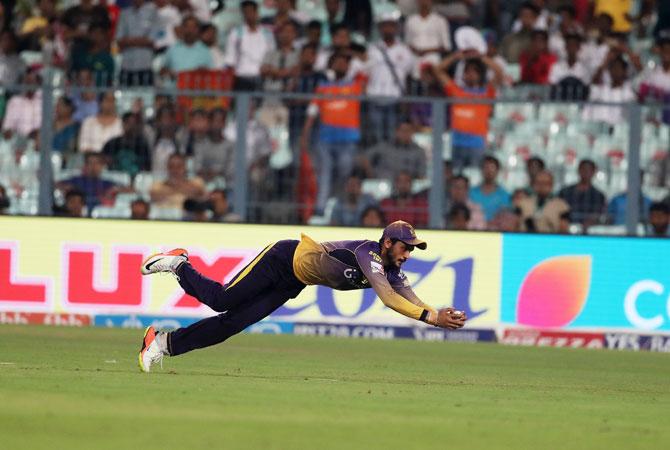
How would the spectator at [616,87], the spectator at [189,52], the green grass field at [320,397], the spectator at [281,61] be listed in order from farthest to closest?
1. the spectator at [189,52]
2. the spectator at [281,61]
3. the spectator at [616,87]
4. the green grass field at [320,397]

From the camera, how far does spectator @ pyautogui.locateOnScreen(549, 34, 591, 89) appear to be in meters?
22.3

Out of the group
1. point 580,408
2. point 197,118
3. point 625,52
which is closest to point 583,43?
point 625,52

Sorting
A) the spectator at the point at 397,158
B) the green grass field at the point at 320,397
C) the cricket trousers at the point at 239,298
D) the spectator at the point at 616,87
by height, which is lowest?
the green grass field at the point at 320,397

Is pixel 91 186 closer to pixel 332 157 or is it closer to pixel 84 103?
pixel 84 103

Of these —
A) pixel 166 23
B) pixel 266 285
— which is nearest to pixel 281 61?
pixel 166 23

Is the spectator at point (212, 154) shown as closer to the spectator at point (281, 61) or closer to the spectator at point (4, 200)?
the spectator at point (281, 61)

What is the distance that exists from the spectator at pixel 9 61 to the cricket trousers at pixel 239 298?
10623mm

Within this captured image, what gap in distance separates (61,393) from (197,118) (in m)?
9.39

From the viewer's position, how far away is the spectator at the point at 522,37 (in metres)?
22.8

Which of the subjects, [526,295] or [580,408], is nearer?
[580,408]

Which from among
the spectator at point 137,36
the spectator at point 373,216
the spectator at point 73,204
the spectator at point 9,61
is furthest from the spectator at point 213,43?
the spectator at point 373,216

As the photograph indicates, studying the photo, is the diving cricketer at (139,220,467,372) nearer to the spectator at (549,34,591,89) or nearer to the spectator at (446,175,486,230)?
the spectator at (446,175,486,230)

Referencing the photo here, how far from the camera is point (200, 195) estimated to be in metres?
19.9

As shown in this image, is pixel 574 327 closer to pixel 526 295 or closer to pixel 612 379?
pixel 526 295
